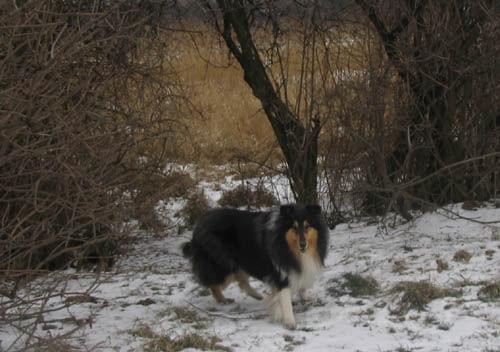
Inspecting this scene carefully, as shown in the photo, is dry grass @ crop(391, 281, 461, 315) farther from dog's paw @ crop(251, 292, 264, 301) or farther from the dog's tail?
the dog's tail

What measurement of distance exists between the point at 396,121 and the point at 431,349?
389 cm

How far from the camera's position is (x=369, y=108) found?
8555 millimetres

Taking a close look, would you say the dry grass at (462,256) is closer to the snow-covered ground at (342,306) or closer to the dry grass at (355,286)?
the snow-covered ground at (342,306)

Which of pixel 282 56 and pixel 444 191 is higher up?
pixel 282 56

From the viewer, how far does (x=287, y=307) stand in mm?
6148

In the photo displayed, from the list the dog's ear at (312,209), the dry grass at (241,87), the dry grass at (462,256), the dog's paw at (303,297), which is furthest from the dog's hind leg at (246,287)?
the dry grass at (241,87)

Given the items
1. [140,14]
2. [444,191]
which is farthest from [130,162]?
[444,191]

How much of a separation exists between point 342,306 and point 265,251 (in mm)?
847

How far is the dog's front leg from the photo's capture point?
20.0 ft

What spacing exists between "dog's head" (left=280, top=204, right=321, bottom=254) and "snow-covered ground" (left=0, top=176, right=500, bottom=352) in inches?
→ 25.5

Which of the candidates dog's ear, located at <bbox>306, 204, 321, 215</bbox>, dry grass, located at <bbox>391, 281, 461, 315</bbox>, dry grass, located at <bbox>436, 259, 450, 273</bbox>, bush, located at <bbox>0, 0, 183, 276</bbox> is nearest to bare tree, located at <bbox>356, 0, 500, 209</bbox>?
dry grass, located at <bbox>436, 259, 450, 273</bbox>

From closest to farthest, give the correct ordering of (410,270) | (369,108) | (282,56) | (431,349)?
(431,349) < (410,270) < (369,108) < (282,56)

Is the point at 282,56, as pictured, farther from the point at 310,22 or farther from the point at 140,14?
the point at 140,14

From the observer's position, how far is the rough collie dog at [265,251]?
246 inches
